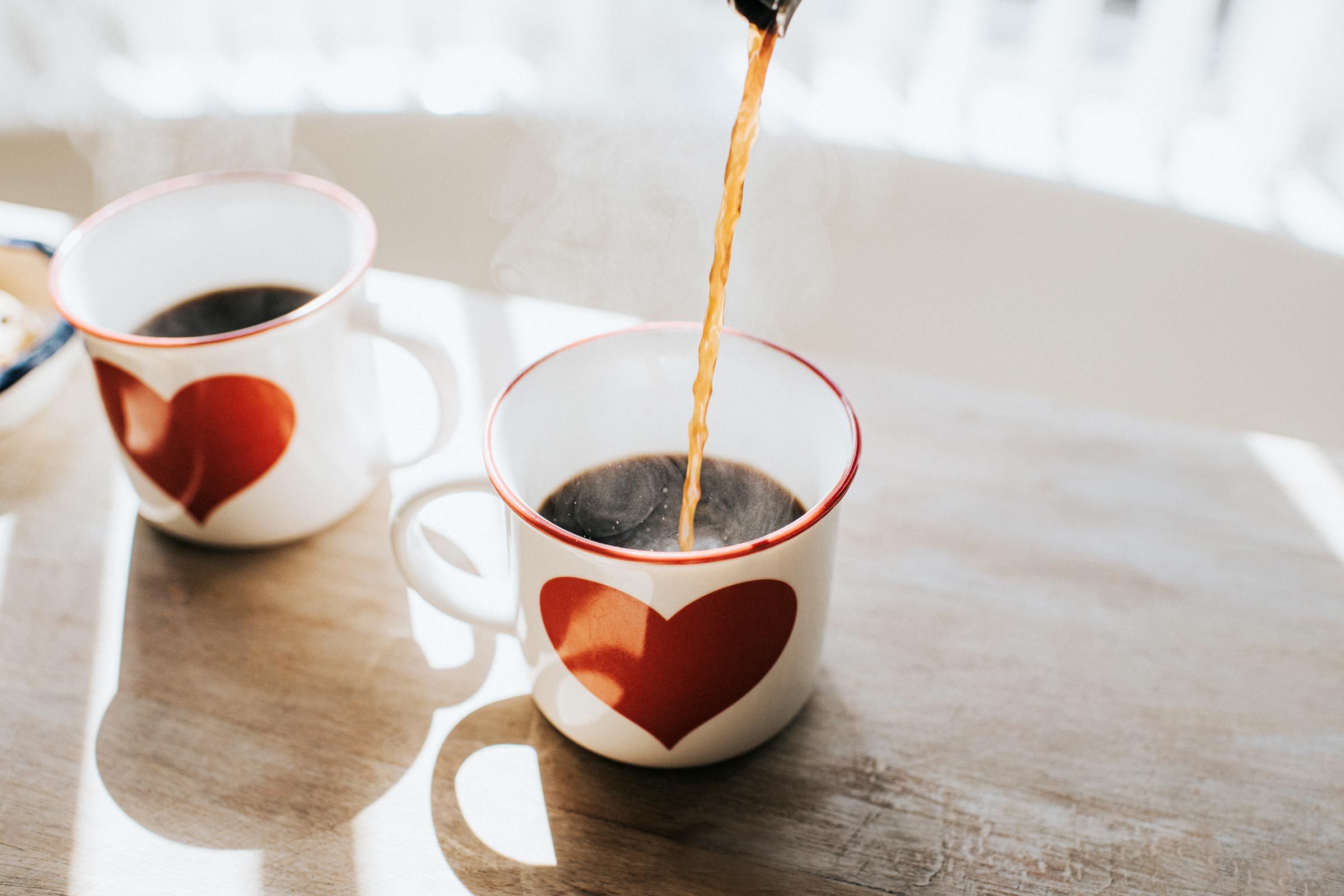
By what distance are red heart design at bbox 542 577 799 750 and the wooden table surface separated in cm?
7

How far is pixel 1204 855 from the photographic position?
53 cm

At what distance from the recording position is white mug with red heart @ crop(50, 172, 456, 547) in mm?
599

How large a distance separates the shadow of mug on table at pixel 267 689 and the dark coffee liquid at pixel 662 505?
0.11 meters

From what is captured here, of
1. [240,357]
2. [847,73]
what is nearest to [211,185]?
[240,357]

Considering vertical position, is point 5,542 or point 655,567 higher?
point 655,567

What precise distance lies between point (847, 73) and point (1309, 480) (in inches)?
42.8

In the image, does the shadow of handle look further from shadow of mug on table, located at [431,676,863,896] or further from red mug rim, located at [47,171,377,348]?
red mug rim, located at [47,171,377,348]

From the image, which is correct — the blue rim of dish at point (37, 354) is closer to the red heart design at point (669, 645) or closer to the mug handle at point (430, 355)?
the mug handle at point (430, 355)

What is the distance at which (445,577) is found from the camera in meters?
0.55

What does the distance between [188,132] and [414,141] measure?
38 centimetres

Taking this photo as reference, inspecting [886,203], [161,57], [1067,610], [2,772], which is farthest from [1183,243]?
[161,57]

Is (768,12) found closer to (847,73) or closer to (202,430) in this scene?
(202,430)

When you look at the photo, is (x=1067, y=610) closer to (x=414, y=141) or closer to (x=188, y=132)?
(x=414, y=141)

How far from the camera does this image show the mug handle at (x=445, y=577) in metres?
0.54
